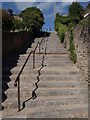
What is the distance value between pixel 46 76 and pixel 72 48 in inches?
137

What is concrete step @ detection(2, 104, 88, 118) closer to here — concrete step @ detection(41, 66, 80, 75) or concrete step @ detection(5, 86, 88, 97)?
concrete step @ detection(5, 86, 88, 97)

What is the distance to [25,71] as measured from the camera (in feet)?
36.1

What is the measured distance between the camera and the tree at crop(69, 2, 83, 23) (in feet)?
66.5

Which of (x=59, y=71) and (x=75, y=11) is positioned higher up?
(x=75, y=11)

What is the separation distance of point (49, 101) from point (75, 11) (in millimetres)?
13031

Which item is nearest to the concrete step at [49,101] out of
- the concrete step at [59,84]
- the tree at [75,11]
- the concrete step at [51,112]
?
the concrete step at [51,112]

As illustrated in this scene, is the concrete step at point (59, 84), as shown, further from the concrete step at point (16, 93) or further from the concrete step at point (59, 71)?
the concrete step at point (59, 71)

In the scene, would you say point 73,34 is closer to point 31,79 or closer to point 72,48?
point 72,48

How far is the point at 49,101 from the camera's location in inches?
339

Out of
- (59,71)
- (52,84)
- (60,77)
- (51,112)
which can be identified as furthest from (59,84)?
(51,112)

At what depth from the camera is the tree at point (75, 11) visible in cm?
2027

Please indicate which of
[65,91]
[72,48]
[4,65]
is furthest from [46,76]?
[72,48]

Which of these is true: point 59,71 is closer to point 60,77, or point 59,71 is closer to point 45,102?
point 60,77

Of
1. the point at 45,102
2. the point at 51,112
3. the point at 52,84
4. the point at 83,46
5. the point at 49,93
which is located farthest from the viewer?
the point at 83,46
